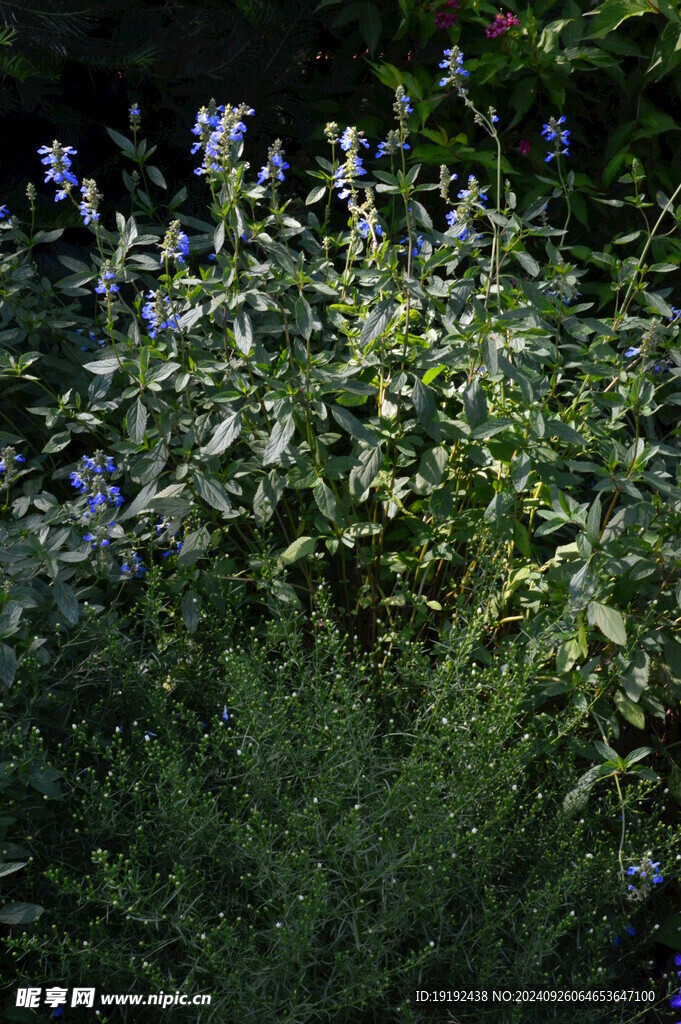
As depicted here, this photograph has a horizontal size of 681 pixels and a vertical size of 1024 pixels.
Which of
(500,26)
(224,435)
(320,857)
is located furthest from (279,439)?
(500,26)

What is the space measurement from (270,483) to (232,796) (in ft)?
2.54

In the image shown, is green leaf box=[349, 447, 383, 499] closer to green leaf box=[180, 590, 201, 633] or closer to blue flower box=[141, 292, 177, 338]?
green leaf box=[180, 590, 201, 633]

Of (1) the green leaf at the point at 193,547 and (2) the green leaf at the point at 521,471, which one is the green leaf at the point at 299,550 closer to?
(1) the green leaf at the point at 193,547

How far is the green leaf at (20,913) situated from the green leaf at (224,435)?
1.02 meters

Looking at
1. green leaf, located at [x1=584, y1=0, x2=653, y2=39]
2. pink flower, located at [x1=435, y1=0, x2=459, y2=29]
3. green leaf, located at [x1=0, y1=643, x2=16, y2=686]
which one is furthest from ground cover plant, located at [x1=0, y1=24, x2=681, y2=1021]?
pink flower, located at [x1=435, y1=0, x2=459, y2=29]

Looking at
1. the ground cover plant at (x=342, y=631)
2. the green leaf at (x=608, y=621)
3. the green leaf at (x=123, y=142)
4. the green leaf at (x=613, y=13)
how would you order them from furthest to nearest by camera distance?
1. the green leaf at (x=613, y=13)
2. the green leaf at (x=123, y=142)
3. the green leaf at (x=608, y=621)
4. the ground cover plant at (x=342, y=631)

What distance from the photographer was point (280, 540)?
2.96 metres

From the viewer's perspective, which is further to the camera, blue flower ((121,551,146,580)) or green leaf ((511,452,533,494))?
blue flower ((121,551,146,580))

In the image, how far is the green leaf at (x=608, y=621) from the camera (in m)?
2.19

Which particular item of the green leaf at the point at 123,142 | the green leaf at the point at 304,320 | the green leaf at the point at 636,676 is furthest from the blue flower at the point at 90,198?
the green leaf at the point at 636,676

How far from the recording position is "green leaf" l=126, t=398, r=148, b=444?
2.45 m

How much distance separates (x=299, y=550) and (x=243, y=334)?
54 centimetres

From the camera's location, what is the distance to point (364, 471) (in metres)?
2.46

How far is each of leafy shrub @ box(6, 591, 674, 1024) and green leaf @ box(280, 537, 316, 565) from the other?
8.0 inches
